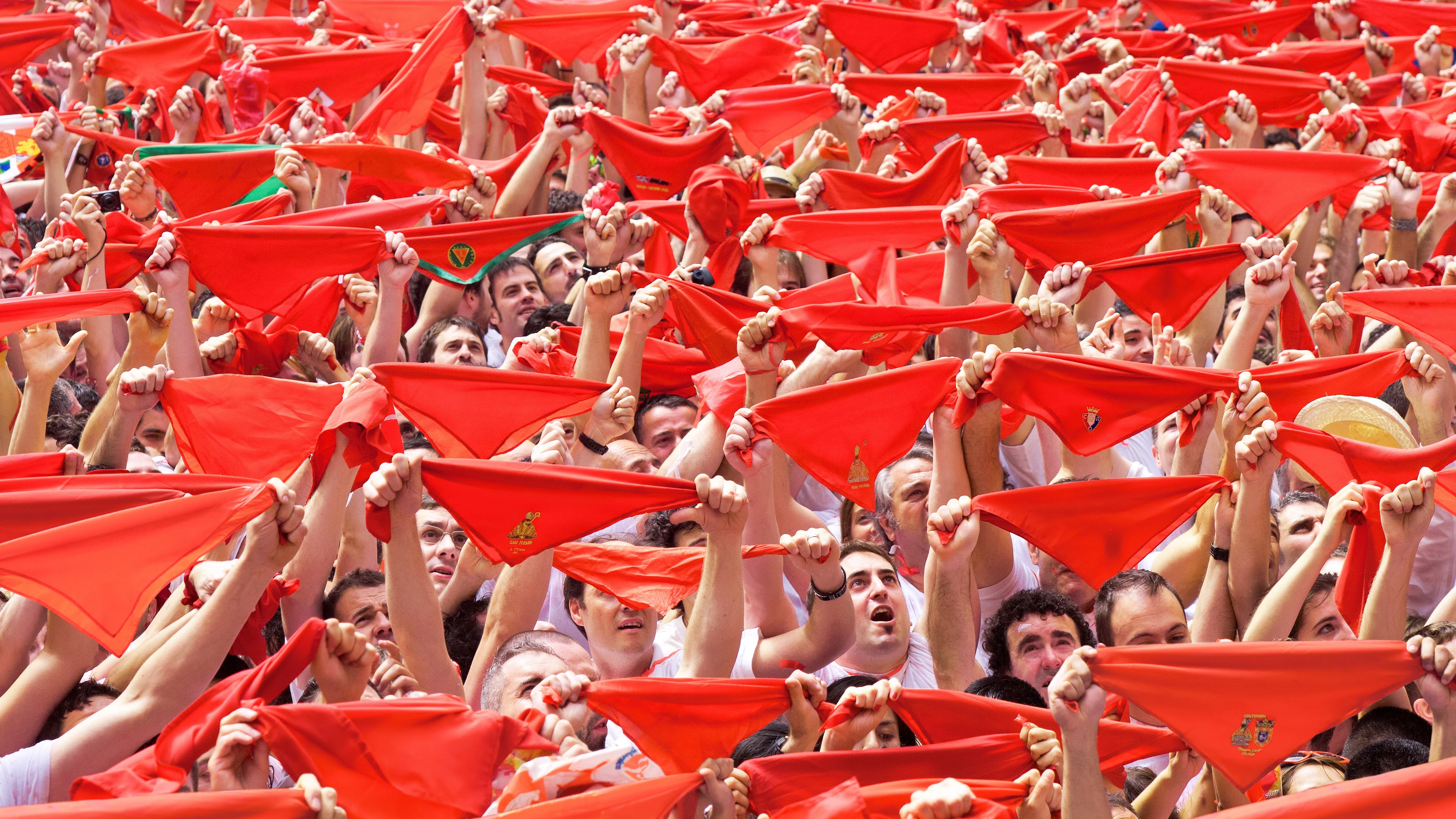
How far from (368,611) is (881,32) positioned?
17.3 ft

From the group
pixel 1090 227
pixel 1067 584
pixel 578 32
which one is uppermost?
pixel 578 32

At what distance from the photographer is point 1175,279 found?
5.90 m

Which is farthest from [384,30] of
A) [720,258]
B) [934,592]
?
[934,592]

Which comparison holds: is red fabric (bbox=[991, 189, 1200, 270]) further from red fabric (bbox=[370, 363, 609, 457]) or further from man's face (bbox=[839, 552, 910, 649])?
red fabric (bbox=[370, 363, 609, 457])

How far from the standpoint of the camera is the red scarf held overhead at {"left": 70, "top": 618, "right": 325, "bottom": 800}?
335 cm

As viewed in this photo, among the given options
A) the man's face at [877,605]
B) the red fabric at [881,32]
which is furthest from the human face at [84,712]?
the red fabric at [881,32]

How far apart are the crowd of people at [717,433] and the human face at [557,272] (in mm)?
16

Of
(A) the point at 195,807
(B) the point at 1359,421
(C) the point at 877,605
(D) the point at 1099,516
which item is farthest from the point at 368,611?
(B) the point at 1359,421

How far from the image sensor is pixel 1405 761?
3906 millimetres

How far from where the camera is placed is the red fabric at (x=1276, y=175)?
6504mm

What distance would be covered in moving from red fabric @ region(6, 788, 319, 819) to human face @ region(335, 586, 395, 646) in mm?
1227

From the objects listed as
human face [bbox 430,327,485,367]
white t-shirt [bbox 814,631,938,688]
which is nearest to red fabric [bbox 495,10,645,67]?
human face [bbox 430,327,485,367]

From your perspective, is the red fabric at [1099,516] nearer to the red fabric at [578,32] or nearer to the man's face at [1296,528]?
the man's face at [1296,528]

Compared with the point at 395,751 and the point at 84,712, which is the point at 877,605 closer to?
the point at 395,751
